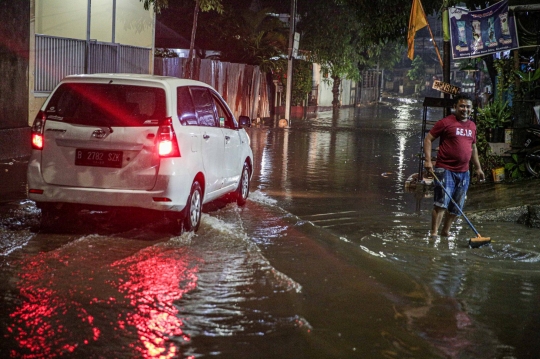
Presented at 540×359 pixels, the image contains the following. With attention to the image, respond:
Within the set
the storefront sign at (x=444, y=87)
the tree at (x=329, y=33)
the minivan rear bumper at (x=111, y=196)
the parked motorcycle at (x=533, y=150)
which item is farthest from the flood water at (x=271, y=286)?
the tree at (x=329, y=33)

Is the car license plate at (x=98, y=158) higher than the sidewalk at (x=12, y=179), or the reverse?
the car license plate at (x=98, y=158)

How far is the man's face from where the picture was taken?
28.4 feet

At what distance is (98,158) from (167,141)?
743 mm

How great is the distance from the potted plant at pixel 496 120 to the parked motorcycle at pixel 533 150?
48 cm

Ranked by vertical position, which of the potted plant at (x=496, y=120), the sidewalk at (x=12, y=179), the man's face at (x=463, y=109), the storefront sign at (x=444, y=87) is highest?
the storefront sign at (x=444, y=87)

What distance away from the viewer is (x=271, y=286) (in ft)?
21.2

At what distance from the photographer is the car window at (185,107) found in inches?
328

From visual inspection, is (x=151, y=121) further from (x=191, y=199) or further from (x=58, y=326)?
(x=58, y=326)

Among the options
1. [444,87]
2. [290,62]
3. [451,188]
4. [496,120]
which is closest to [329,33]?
[290,62]

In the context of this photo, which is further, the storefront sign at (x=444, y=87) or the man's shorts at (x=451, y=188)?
the storefront sign at (x=444, y=87)

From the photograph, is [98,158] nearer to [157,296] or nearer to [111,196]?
[111,196]

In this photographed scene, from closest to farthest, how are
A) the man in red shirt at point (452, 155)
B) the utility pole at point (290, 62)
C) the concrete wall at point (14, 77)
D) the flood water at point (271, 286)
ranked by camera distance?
1. the flood water at point (271, 286)
2. the man in red shirt at point (452, 155)
3. the concrete wall at point (14, 77)
4. the utility pole at point (290, 62)

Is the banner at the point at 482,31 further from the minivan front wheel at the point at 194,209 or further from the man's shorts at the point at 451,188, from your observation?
the minivan front wheel at the point at 194,209

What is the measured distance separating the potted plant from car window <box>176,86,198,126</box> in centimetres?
692
